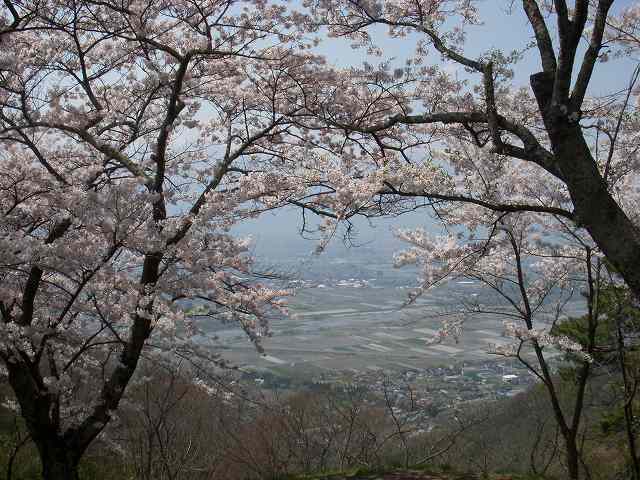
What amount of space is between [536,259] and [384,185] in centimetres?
376

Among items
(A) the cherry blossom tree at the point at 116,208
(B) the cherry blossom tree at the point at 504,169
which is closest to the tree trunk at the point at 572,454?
(B) the cherry blossom tree at the point at 504,169

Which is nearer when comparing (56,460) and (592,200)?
(592,200)

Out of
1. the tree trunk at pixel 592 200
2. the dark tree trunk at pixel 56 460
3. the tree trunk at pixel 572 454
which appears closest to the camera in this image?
the tree trunk at pixel 592 200

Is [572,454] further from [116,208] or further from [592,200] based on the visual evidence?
[116,208]

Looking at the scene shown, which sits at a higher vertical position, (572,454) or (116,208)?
(116,208)

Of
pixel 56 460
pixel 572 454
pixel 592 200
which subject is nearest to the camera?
pixel 592 200

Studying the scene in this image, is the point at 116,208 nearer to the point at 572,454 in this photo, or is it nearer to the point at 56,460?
the point at 56,460

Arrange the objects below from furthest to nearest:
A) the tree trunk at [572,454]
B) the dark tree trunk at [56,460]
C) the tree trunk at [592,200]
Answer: the tree trunk at [572,454], the dark tree trunk at [56,460], the tree trunk at [592,200]

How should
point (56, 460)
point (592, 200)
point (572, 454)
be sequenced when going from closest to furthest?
point (592, 200) → point (56, 460) → point (572, 454)

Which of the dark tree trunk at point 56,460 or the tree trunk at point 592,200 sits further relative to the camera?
the dark tree trunk at point 56,460

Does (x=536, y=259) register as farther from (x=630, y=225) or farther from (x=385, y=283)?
(x=385, y=283)

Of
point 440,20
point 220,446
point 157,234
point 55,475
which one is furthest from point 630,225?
point 220,446

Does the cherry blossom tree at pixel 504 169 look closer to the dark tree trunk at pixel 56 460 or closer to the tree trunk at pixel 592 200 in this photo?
the tree trunk at pixel 592 200

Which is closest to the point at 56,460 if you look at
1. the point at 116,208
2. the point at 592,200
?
the point at 116,208
